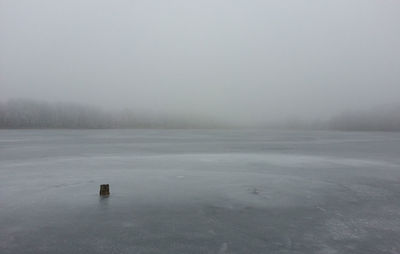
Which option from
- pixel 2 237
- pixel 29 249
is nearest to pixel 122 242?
pixel 29 249

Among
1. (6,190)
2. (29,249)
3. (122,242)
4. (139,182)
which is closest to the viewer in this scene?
(29,249)

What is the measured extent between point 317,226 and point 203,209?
2789 mm

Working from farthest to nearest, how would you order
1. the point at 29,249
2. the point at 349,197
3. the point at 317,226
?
the point at 349,197
the point at 317,226
the point at 29,249

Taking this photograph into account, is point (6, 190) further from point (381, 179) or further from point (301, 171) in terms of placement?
point (381, 179)

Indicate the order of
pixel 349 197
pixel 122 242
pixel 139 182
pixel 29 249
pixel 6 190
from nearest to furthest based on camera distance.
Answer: pixel 29 249 → pixel 122 242 → pixel 349 197 → pixel 6 190 → pixel 139 182

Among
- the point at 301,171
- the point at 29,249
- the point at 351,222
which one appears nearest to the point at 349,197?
the point at 351,222

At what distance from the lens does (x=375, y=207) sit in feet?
28.7

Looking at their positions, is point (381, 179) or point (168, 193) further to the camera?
point (381, 179)

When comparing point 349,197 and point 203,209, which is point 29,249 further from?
point 349,197

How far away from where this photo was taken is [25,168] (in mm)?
15984

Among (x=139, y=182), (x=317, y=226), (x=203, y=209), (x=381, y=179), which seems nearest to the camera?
(x=317, y=226)

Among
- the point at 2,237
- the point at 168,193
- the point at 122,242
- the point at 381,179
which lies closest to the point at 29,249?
the point at 2,237

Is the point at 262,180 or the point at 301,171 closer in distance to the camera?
the point at 262,180

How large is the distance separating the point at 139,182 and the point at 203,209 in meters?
4.48
